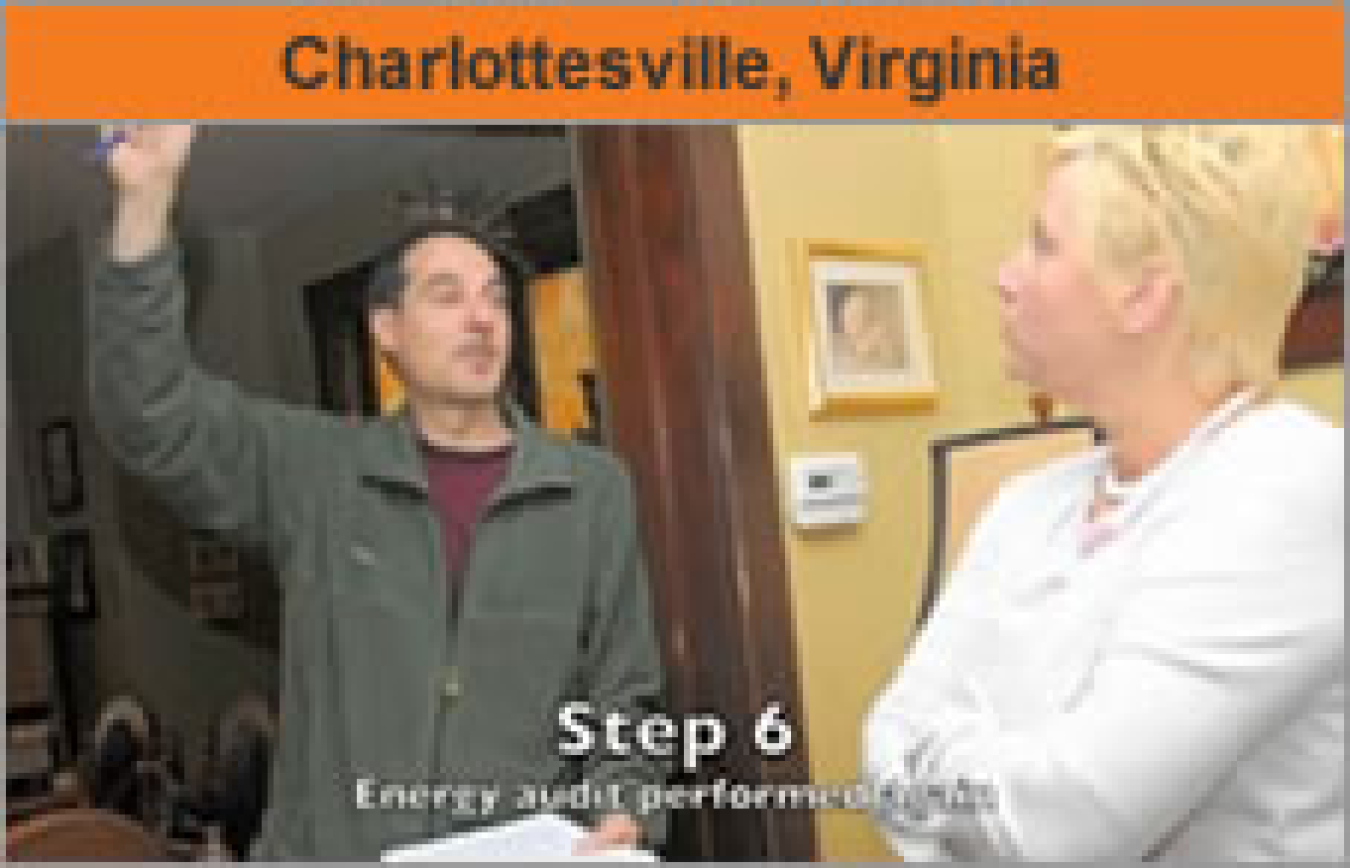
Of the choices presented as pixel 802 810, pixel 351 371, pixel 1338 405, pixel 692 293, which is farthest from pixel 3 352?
pixel 1338 405

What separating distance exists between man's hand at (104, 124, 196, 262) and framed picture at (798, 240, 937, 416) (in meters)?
0.59

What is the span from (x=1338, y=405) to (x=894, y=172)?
0.46 m

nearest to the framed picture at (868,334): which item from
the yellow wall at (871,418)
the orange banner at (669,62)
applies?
the yellow wall at (871,418)

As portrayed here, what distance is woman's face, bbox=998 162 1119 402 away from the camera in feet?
3.71

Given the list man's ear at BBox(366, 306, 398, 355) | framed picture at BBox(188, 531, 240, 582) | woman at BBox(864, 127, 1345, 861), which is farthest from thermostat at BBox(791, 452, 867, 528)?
framed picture at BBox(188, 531, 240, 582)

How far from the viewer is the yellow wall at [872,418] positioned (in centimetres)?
132

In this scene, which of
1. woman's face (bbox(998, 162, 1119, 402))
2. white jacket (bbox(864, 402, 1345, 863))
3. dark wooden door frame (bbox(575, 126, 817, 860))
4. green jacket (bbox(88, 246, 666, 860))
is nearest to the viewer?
white jacket (bbox(864, 402, 1345, 863))

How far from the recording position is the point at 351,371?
4.17 feet

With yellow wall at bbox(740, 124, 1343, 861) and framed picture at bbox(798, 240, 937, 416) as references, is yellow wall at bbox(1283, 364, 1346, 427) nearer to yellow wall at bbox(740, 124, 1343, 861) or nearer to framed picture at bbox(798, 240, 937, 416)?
yellow wall at bbox(740, 124, 1343, 861)

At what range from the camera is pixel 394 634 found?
4.12ft

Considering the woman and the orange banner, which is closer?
the woman

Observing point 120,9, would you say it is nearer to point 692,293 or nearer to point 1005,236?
point 692,293

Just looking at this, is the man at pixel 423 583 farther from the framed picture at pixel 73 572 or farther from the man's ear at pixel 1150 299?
the man's ear at pixel 1150 299

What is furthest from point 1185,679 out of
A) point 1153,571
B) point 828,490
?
point 828,490
